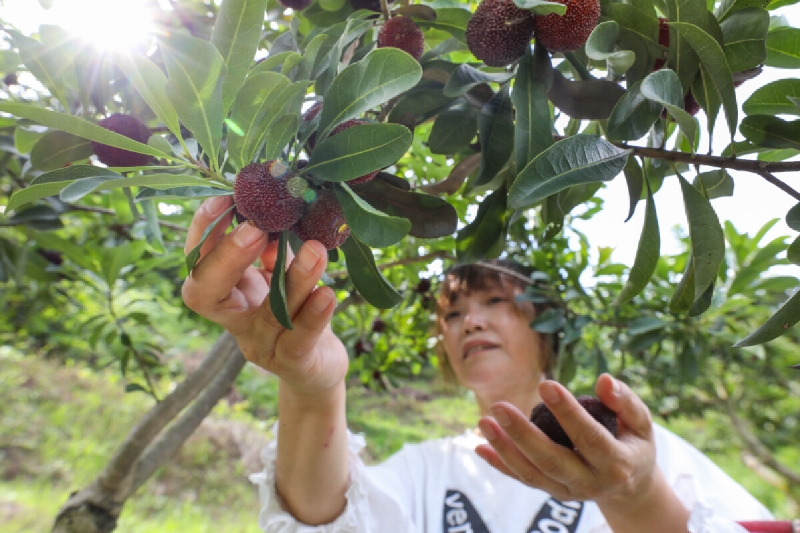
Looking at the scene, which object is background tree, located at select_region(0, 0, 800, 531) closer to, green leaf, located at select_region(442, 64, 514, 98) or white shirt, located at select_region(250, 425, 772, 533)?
green leaf, located at select_region(442, 64, 514, 98)

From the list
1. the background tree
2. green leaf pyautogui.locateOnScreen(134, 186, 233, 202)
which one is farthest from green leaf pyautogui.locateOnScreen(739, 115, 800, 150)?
green leaf pyautogui.locateOnScreen(134, 186, 233, 202)

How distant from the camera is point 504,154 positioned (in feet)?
2.23

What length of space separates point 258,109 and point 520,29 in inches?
13.2

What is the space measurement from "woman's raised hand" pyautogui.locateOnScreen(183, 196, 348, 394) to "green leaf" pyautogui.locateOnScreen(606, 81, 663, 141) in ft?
1.19

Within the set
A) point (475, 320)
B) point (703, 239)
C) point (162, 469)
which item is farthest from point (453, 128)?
point (162, 469)

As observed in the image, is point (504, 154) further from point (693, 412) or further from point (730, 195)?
point (693, 412)

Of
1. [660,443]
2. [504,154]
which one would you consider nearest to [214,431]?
[660,443]

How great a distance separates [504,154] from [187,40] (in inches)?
16.1

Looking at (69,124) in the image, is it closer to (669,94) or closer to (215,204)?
(215,204)

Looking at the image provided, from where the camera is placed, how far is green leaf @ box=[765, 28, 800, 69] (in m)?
0.65

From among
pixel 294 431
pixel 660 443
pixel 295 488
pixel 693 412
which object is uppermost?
pixel 693 412

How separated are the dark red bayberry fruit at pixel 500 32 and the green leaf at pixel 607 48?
0.10 meters

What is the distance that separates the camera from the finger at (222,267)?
0.58m

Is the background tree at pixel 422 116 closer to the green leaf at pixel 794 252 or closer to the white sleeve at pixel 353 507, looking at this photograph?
the green leaf at pixel 794 252
